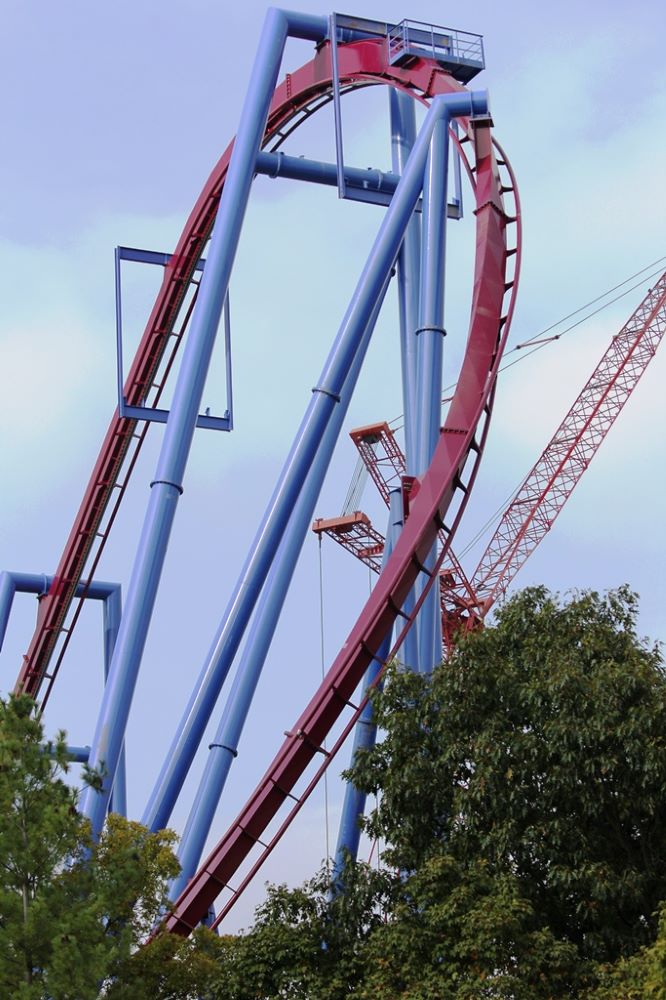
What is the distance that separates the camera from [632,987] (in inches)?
452

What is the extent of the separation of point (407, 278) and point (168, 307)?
15.1ft

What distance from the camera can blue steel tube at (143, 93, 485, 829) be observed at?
55.6 feet

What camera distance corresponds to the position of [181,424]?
56.0 ft

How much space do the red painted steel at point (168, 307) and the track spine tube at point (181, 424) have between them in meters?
1.21

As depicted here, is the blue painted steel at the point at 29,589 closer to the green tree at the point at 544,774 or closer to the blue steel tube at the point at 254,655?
the blue steel tube at the point at 254,655

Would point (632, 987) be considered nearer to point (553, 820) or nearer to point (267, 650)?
point (553, 820)

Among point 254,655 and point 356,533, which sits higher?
point 356,533

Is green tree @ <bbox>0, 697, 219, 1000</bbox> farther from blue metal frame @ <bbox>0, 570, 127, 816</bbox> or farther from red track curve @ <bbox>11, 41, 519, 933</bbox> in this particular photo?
blue metal frame @ <bbox>0, 570, 127, 816</bbox>

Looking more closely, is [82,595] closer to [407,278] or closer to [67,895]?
[407,278]

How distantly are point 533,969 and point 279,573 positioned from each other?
23.0 ft

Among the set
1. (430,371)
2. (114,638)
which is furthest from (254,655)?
(114,638)

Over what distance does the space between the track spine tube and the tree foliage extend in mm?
2539

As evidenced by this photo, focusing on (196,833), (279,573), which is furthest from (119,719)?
(279,573)

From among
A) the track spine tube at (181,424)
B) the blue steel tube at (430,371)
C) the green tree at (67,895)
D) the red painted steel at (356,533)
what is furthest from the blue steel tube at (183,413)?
the red painted steel at (356,533)
